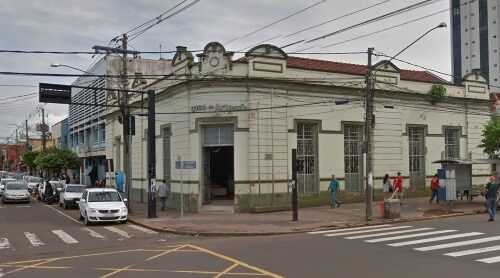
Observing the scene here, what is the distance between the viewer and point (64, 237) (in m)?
18.1

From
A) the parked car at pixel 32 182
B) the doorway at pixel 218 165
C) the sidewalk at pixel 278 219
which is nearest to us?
the sidewalk at pixel 278 219

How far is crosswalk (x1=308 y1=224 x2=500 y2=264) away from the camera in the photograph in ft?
42.4

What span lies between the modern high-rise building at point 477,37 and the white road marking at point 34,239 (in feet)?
352

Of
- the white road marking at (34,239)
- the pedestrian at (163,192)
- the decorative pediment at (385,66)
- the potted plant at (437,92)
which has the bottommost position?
the white road marking at (34,239)

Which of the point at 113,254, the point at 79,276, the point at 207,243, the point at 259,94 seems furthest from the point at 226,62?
the point at 79,276

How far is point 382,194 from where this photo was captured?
99.0 feet

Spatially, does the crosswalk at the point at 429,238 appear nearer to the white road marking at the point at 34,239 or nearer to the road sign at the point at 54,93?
the white road marking at the point at 34,239

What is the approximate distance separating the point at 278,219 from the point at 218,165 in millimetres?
8784

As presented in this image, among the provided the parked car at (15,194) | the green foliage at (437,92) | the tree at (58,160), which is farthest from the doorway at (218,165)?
the tree at (58,160)

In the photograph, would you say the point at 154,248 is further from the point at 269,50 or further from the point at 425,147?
the point at 425,147

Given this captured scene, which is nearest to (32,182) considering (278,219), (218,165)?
(218,165)

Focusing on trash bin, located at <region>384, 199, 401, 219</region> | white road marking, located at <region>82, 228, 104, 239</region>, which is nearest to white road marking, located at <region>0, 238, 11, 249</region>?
white road marking, located at <region>82, 228, 104, 239</region>

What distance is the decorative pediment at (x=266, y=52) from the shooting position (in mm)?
25234

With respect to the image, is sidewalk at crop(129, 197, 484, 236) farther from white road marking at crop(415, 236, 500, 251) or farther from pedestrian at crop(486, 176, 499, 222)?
white road marking at crop(415, 236, 500, 251)
